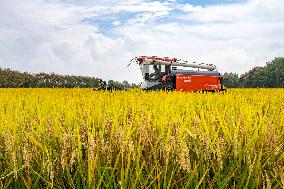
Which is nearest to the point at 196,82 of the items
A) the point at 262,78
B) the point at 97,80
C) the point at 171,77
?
the point at 171,77

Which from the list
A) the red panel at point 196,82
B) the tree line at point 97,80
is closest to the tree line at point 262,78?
the tree line at point 97,80

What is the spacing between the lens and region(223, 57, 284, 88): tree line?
2667 inches

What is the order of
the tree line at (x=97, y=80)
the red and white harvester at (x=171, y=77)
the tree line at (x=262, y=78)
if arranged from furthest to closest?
the tree line at (x=262, y=78)
the tree line at (x=97, y=80)
the red and white harvester at (x=171, y=77)

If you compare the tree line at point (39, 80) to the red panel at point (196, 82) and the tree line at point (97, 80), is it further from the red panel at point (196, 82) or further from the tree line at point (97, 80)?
the red panel at point (196, 82)

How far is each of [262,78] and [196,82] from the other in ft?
184

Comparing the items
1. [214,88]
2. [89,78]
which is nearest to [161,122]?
[214,88]

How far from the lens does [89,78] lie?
4884cm

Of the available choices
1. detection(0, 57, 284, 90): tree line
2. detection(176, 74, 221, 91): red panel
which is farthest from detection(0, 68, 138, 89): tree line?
detection(176, 74, 221, 91): red panel

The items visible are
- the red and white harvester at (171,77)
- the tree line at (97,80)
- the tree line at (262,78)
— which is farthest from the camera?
the tree line at (262,78)

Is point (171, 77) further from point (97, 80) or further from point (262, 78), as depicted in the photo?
point (262, 78)

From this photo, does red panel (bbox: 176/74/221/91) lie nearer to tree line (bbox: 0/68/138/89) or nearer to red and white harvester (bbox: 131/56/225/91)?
red and white harvester (bbox: 131/56/225/91)

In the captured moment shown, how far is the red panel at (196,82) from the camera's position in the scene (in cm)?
1736

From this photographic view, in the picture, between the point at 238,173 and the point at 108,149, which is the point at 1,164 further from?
the point at 238,173

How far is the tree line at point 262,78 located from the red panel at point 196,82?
4769 centimetres
